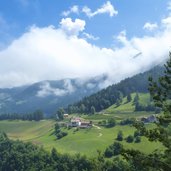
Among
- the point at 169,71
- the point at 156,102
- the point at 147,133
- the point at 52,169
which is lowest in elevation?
the point at 52,169

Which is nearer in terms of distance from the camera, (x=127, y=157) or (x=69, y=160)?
(x=127, y=157)

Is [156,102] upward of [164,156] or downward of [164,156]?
upward

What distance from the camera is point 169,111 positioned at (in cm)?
4203

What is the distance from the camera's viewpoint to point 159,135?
40.4 metres

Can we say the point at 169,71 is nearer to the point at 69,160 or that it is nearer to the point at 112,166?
the point at 112,166

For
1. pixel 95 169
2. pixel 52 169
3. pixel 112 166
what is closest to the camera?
pixel 95 169

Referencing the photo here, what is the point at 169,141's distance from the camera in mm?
40406

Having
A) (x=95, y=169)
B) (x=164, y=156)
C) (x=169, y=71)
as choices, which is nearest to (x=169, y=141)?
(x=164, y=156)

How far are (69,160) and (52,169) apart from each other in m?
9.02

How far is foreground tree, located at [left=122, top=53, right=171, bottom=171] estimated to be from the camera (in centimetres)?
3978

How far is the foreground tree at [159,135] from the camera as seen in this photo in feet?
131

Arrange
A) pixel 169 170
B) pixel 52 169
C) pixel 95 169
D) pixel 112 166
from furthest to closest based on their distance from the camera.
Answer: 1. pixel 52 169
2. pixel 112 166
3. pixel 95 169
4. pixel 169 170

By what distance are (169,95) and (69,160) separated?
156m

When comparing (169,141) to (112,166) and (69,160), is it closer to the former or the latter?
(112,166)
